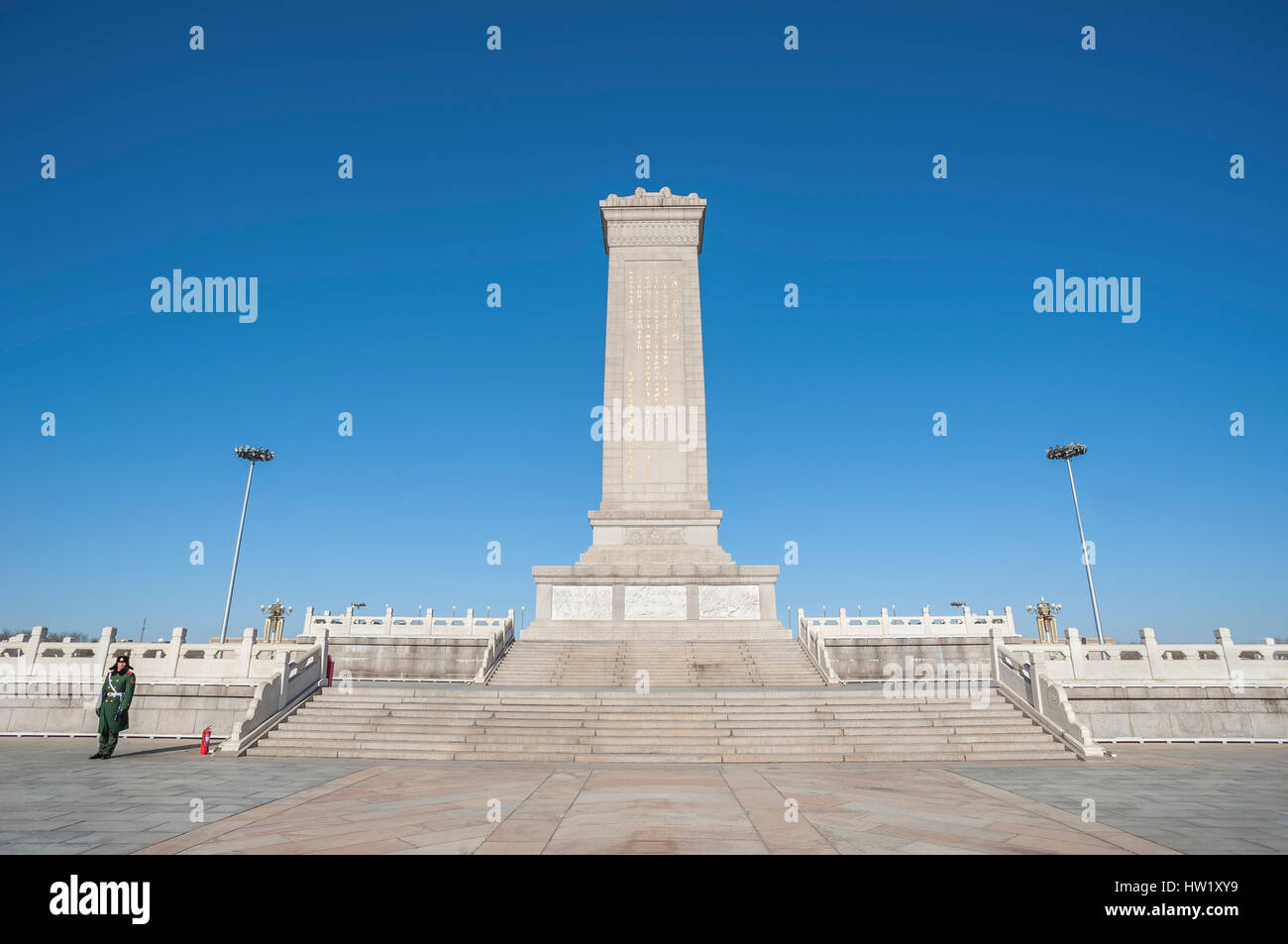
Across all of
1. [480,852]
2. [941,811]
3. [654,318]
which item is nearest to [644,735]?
[941,811]

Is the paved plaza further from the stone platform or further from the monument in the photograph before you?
the monument

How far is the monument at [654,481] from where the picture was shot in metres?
25.1

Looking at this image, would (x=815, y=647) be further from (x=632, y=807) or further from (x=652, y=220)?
(x=652, y=220)

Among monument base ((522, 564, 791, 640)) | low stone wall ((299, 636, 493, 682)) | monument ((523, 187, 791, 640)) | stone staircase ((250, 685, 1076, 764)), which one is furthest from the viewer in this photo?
monument ((523, 187, 791, 640))

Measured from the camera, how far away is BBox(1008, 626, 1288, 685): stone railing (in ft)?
57.4

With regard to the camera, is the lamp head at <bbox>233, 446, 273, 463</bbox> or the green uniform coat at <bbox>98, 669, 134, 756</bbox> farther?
the lamp head at <bbox>233, 446, 273, 463</bbox>

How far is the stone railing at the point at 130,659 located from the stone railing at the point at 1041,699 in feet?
57.9

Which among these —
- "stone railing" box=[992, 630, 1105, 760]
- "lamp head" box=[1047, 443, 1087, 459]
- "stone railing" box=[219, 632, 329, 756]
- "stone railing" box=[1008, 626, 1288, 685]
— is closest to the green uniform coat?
"stone railing" box=[219, 632, 329, 756]

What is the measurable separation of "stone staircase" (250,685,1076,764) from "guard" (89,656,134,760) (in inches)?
91.6

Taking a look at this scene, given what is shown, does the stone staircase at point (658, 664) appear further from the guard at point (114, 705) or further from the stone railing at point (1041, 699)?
the guard at point (114, 705)

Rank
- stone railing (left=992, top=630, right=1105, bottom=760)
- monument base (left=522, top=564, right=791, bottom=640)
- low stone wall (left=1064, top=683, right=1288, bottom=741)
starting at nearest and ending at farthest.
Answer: stone railing (left=992, top=630, right=1105, bottom=760)
low stone wall (left=1064, top=683, right=1288, bottom=741)
monument base (left=522, top=564, right=791, bottom=640)

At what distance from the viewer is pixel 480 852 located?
5297mm

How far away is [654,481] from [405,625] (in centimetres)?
1176
